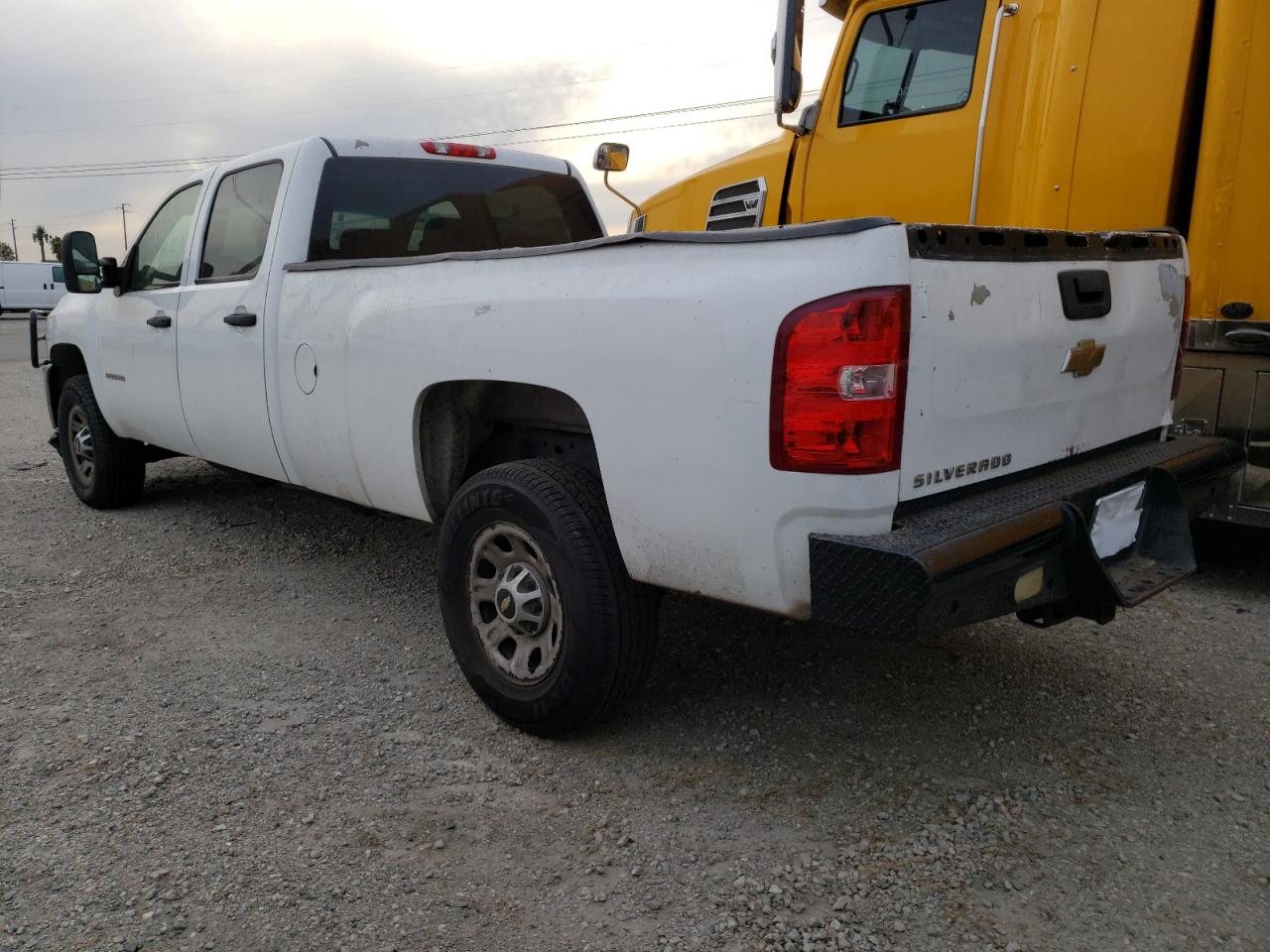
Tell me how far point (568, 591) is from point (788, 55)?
9.38 feet

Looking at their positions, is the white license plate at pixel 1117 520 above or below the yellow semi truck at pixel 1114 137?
below

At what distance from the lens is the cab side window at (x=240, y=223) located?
4.36 m

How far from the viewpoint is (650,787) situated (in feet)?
9.69

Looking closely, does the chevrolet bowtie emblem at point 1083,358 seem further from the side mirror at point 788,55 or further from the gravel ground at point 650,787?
the side mirror at point 788,55

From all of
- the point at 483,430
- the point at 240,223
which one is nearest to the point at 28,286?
the point at 240,223

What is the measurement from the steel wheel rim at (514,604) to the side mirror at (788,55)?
8.48 feet

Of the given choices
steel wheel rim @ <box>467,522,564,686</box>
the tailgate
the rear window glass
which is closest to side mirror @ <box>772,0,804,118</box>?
the rear window glass

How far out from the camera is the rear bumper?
2.30 meters

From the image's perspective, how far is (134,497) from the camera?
618cm

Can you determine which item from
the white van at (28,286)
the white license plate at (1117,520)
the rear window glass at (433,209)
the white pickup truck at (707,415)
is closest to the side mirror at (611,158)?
the rear window glass at (433,209)

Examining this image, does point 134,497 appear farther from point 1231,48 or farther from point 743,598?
point 1231,48

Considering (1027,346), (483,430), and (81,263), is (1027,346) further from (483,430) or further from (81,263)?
(81,263)

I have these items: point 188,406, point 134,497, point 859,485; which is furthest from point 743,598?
point 134,497

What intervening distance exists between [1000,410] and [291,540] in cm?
395
